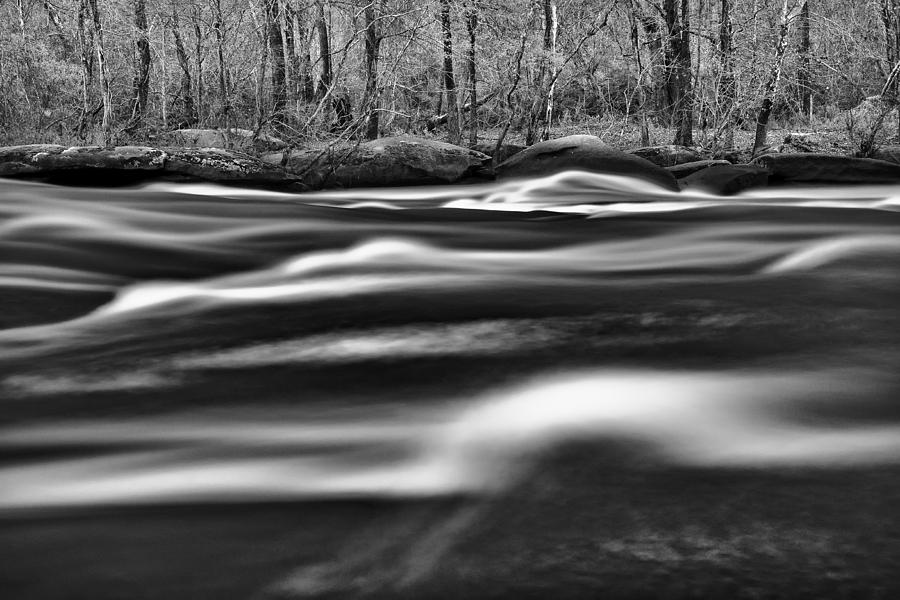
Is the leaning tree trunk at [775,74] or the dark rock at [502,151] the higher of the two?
the leaning tree trunk at [775,74]

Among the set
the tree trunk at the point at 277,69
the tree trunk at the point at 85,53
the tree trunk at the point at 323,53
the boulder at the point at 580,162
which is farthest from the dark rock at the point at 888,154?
the tree trunk at the point at 85,53

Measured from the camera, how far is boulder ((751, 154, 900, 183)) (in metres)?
10.0

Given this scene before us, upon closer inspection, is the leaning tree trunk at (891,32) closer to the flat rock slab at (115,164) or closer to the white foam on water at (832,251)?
the white foam on water at (832,251)

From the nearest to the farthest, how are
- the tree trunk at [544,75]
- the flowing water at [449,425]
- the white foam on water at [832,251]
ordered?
the flowing water at [449,425] < the white foam on water at [832,251] < the tree trunk at [544,75]

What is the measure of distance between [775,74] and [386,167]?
228 inches

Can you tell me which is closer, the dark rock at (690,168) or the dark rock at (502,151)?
the dark rock at (690,168)

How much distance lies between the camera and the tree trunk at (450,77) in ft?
46.3

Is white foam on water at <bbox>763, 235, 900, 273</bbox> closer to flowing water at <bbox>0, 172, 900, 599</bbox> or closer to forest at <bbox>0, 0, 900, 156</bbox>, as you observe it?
flowing water at <bbox>0, 172, 900, 599</bbox>

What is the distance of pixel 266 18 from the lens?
12547 millimetres

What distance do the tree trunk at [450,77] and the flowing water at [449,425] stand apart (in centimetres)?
1011

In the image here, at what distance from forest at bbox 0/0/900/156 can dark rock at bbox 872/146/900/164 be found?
0.26 metres

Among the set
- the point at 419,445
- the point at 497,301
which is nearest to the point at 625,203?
the point at 497,301

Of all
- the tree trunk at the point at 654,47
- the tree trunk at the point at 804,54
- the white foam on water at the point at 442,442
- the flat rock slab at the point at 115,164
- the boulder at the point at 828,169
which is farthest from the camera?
the tree trunk at the point at 654,47

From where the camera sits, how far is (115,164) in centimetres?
882
